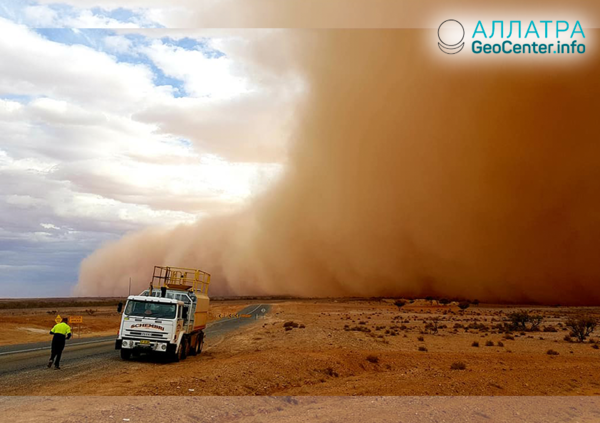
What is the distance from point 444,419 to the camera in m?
10.8

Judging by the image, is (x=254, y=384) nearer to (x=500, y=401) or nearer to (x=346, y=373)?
(x=346, y=373)

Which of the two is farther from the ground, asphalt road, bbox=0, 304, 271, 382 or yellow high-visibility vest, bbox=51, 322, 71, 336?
yellow high-visibility vest, bbox=51, 322, 71, 336

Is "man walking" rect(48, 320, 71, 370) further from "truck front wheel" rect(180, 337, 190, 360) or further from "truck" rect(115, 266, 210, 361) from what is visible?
"truck front wheel" rect(180, 337, 190, 360)

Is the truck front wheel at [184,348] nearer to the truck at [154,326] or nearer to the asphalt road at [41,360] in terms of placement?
the truck at [154,326]

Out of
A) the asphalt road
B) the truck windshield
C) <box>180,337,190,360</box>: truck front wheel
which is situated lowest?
the asphalt road

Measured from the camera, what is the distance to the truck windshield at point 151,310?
18281 mm

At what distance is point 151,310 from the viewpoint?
18391 mm

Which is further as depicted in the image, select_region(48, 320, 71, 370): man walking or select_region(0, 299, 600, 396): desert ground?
select_region(48, 320, 71, 370): man walking

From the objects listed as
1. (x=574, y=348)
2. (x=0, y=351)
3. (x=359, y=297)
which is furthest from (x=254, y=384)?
(x=359, y=297)

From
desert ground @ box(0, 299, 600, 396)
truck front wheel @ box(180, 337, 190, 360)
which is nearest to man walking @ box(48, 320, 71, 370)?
desert ground @ box(0, 299, 600, 396)

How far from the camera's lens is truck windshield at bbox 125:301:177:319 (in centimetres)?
1828

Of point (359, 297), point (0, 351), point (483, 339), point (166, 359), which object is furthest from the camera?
point (359, 297)

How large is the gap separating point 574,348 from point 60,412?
25.2 meters

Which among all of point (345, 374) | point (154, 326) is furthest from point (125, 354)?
point (345, 374)
